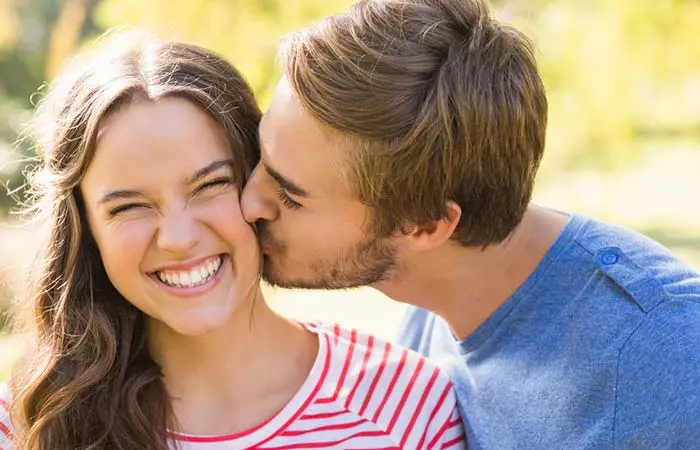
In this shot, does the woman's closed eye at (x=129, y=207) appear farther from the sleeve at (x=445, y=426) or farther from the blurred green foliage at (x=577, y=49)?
the blurred green foliage at (x=577, y=49)

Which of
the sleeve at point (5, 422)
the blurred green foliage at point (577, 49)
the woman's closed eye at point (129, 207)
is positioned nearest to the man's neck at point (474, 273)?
the woman's closed eye at point (129, 207)

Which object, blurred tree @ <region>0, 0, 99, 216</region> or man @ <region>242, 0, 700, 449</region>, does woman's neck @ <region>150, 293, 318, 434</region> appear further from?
blurred tree @ <region>0, 0, 99, 216</region>

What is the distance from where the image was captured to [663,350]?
2053 millimetres

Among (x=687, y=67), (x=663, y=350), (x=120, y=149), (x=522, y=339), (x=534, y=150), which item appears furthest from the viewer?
(x=687, y=67)

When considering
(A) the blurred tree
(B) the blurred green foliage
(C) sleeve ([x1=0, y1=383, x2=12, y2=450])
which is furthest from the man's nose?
(A) the blurred tree

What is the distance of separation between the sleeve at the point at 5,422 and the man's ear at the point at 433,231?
0.99m

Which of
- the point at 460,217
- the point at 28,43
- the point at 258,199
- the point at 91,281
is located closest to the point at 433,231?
the point at 460,217

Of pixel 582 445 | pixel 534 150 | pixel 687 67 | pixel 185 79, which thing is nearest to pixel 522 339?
pixel 582 445

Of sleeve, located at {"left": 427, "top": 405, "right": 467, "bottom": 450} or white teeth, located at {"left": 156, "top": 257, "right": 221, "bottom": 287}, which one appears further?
sleeve, located at {"left": 427, "top": 405, "right": 467, "bottom": 450}

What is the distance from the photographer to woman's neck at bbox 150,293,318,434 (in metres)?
2.39

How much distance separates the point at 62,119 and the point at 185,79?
0.95 feet

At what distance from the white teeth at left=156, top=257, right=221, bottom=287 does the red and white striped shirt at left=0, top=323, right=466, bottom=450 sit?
1.14 feet

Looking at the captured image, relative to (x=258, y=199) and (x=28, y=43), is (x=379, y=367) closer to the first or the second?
(x=258, y=199)

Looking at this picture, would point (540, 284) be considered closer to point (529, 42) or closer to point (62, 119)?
point (529, 42)
